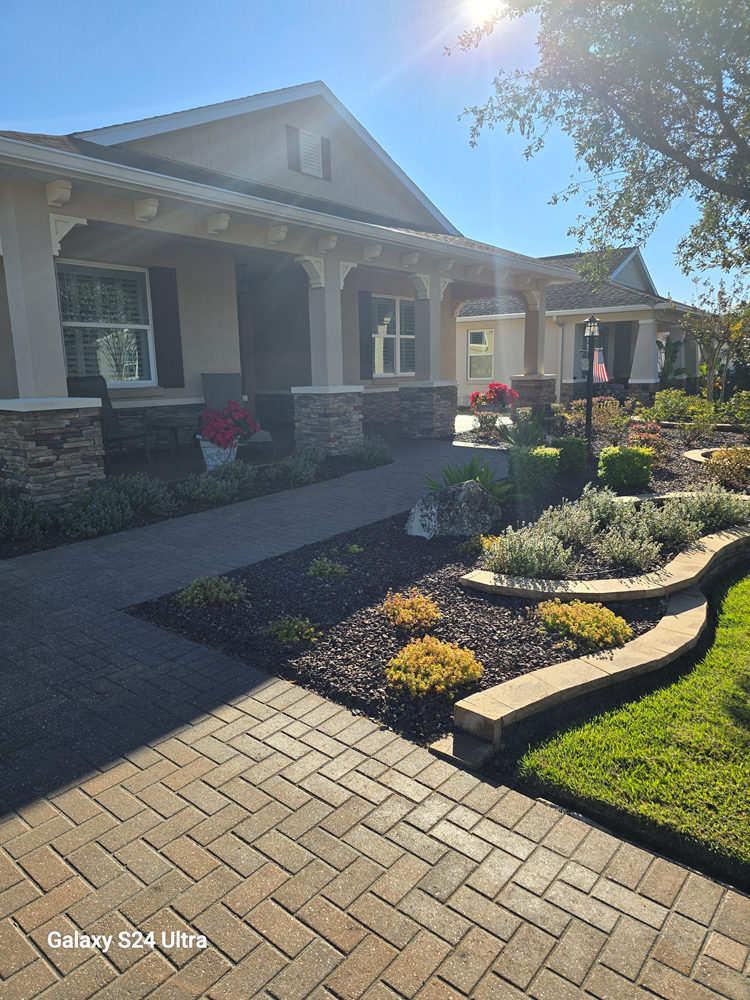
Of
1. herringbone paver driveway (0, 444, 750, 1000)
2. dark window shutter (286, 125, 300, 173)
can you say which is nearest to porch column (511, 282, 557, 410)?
dark window shutter (286, 125, 300, 173)

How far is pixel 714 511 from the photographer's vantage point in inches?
249

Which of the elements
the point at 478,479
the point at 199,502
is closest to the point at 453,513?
the point at 478,479

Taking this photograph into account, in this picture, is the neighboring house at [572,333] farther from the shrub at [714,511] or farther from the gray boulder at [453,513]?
the gray boulder at [453,513]

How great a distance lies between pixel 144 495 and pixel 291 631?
3831 millimetres

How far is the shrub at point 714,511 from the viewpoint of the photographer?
20.6 feet

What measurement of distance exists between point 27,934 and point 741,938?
231 cm

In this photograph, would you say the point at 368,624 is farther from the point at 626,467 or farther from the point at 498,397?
the point at 498,397

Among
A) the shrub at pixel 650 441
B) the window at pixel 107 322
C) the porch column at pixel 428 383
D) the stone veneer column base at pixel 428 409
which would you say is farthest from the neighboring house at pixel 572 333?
the window at pixel 107 322

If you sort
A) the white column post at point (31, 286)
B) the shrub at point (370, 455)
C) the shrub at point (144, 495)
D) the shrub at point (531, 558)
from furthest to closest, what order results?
the shrub at point (370, 455)
the shrub at point (144, 495)
the white column post at point (31, 286)
the shrub at point (531, 558)

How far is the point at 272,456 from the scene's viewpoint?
34.7 ft

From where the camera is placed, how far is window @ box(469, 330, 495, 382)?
21922 millimetres

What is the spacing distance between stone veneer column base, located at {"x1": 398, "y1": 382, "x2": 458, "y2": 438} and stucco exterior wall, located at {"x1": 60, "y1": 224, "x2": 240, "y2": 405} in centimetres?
351

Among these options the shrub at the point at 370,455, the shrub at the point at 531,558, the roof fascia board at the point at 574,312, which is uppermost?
the roof fascia board at the point at 574,312

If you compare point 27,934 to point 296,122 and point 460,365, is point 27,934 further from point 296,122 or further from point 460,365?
point 460,365
